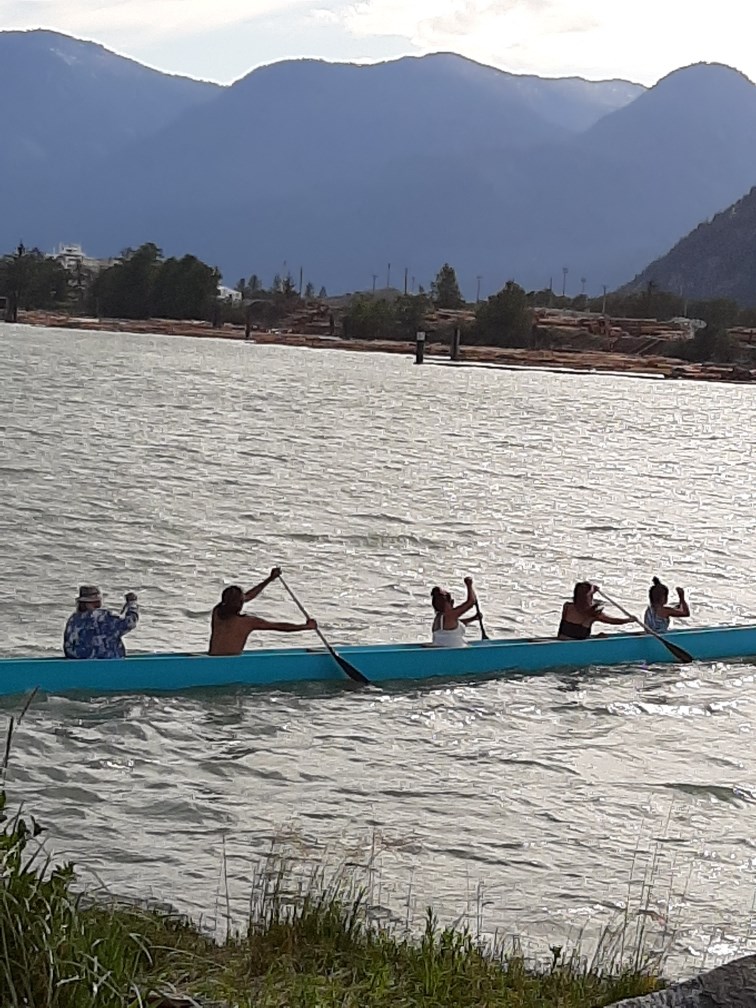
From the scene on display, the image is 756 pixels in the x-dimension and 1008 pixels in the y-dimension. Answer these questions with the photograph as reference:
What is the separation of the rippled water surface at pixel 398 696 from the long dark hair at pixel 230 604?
0.73m

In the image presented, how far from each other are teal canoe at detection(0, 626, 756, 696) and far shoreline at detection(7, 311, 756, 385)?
73.6 meters

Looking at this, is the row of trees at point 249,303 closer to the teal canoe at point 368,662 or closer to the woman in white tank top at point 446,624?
the teal canoe at point 368,662

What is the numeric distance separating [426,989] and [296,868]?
3053 mm

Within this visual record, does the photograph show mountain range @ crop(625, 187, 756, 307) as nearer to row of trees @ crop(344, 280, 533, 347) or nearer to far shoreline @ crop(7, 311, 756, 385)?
row of trees @ crop(344, 280, 533, 347)

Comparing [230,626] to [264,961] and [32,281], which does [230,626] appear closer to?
[264,961]

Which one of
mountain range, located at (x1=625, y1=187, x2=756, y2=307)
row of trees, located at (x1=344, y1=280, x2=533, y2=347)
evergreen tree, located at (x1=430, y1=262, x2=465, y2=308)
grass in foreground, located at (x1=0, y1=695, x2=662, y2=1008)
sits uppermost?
mountain range, located at (x1=625, y1=187, x2=756, y2=307)

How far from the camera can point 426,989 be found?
5.68 meters

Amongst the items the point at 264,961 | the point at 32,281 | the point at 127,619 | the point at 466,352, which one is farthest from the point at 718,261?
the point at 264,961

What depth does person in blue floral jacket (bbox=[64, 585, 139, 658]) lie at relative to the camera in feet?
40.3

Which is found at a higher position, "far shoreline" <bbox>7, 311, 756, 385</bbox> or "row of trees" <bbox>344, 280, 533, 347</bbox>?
"row of trees" <bbox>344, 280, 533, 347</bbox>

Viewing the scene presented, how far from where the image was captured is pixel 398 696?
44.1ft

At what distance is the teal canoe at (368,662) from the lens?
12.1m

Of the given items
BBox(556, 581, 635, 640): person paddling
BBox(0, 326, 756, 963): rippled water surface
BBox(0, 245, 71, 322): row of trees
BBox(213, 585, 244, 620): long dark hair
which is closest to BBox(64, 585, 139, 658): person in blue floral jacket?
BBox(0, 326, 756, 963): rippled water surface

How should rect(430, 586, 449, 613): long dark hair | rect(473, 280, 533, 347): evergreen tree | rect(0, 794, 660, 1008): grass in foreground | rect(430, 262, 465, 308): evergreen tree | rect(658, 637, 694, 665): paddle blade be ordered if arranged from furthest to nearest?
rect(430, 262, 465, 308): evergreen tree < rect(473, 280, 533, 347): evergreen tree < rect(658, 637, 694, 665): paddle blade < rect(430, 586, 449, 613): long dark hair < rect(0, 794, 660, 1008): grass in foreground
